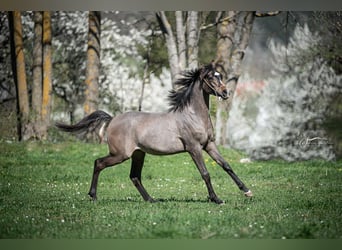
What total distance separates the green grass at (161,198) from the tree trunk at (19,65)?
0.94 meters

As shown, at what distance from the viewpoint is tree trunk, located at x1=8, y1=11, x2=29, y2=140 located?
41.2 ft

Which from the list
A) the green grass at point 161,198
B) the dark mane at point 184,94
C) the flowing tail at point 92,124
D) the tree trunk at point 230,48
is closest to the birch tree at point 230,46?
the tree trunk at point 230,48

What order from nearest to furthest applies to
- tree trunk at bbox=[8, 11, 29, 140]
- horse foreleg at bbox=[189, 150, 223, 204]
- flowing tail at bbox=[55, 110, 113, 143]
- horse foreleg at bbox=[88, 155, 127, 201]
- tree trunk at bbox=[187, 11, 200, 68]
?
horse foreleg at bbox=[189, 150, 223, 204] < horse foreleg at bbox=[88, 155, 127, 201] < flowing tail at bbox=[55, 110, 113, 143] < tree trunk at bbox=[8, 11, 29, 140] < tree trunk at bbox=[187, 11, 200, 68]

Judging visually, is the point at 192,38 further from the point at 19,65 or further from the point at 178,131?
the point at 178,131

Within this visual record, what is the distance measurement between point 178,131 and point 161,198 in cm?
96

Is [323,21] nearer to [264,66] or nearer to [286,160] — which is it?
Result: [286,160]

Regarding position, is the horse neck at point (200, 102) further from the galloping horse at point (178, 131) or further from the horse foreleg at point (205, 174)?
Result: the horse foreleg at point (205, 174)

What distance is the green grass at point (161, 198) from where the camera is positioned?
6258 mm

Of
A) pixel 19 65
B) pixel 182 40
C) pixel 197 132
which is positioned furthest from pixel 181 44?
pixel 197 132

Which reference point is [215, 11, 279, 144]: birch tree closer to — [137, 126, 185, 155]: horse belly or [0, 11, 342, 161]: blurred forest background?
[0, 11, 342, 161]: blurred forest background

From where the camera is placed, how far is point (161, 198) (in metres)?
8.12

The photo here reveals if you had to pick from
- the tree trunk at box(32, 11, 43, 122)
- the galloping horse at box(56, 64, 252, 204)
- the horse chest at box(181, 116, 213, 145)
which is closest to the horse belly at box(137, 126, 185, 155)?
the galloping horse at box(56, 64, 252, 204)

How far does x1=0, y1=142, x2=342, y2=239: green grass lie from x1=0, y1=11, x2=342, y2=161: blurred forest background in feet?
4.27

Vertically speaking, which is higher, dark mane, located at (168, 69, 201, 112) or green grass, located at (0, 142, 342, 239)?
dark mane, located at (168, 69, 201, 112)
